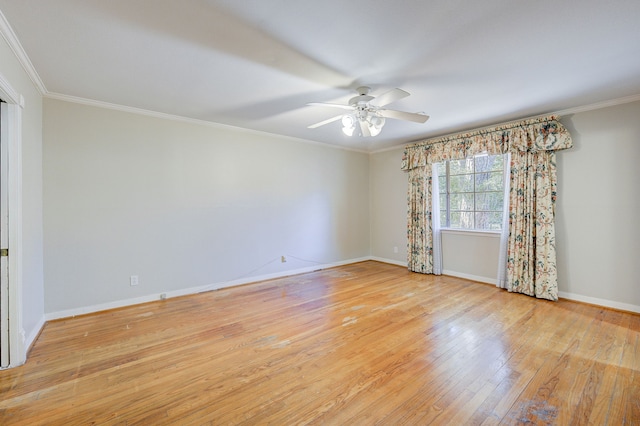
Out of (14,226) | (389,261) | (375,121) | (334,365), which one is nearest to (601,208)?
(375,121)

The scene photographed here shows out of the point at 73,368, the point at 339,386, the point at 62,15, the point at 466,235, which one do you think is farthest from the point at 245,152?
the point at 466,235

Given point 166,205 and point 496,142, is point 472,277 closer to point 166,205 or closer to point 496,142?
point 496,142

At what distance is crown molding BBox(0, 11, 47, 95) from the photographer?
1.85m

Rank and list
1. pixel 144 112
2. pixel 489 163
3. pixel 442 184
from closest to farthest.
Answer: pixel 144 112 → pixel 489 163 → pixel 442 184

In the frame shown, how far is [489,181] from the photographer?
14.7 feet

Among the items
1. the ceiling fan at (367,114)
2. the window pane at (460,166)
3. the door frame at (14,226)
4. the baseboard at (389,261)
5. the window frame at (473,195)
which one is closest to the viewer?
the door frame at (14,226)

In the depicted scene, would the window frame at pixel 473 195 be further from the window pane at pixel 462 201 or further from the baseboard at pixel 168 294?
the baseboard at pixel 168 294

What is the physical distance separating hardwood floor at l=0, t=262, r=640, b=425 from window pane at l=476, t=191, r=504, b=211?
4.88 ft

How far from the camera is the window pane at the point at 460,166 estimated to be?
15.5 ft

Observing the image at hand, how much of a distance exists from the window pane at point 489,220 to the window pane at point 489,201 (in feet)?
0.27

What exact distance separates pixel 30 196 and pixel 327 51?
2979 millimetres

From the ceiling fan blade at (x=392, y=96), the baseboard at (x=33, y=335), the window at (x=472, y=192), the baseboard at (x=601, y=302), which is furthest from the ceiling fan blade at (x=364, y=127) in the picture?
the baseboard at (x=33, y=335)

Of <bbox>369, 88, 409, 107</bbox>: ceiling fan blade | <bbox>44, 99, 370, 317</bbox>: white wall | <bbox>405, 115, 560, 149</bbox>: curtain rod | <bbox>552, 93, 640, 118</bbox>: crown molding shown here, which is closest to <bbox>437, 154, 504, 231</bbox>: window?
<bbox>405, 115, 560, 149</bbox>: curtain rod

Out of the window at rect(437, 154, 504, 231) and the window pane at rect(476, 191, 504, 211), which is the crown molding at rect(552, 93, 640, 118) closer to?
the window at rect(437, 154, 504, 231)
